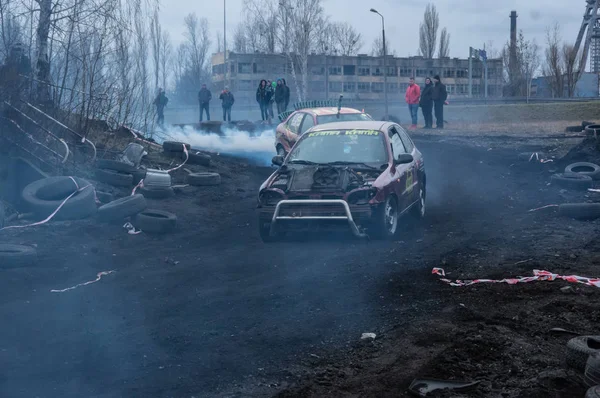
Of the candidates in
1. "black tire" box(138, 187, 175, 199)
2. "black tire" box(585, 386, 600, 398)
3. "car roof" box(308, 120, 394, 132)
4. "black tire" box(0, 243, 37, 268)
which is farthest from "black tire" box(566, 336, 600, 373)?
"black tire" box(138, 187, 175, 199)

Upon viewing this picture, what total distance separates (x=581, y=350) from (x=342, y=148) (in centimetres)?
643

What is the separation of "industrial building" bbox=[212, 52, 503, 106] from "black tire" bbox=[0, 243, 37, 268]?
80.7 m

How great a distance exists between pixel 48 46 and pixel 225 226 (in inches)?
307

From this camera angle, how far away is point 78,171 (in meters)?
14.4

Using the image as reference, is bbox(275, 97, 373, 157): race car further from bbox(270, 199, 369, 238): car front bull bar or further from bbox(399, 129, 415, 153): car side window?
bbox(270, 199, 369, 238): car front bull bar

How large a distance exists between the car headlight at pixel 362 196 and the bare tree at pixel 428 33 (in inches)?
3268

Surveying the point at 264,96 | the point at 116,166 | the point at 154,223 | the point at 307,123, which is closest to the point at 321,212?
the point at 154,223

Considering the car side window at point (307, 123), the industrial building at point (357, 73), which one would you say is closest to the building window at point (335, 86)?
the industrial building at point (357, 73)

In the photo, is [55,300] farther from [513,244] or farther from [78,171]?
[78,171]

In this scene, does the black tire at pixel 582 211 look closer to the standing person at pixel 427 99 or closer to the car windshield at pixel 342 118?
the car windshield at pixel 342 118

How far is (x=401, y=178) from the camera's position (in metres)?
10.5

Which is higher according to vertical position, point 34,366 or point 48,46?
point 48,46

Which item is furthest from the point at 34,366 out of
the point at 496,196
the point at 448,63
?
the point at 448,63

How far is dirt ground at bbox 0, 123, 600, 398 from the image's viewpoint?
507 cm
